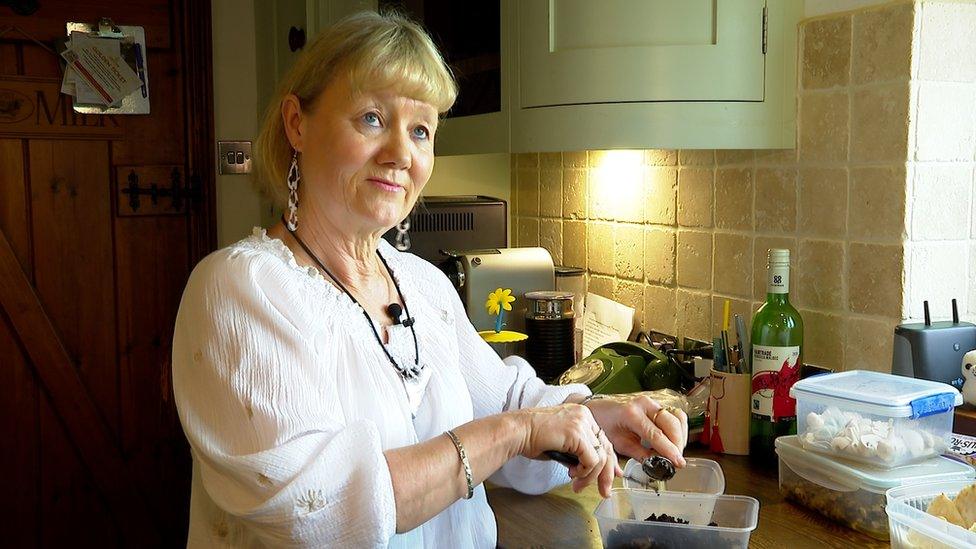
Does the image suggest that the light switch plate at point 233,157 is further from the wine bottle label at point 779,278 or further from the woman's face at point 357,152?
the wine bottle label at point 779,278

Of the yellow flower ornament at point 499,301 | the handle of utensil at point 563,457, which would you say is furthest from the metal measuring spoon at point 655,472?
the yellow flower ornament at point 499,301

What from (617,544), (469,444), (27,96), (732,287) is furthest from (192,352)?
(27,96)

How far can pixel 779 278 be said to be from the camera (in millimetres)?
1464

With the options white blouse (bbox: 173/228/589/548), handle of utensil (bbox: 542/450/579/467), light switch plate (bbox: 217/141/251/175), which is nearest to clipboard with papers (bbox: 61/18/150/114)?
light switch plate (bbox: 217/141/251/175)

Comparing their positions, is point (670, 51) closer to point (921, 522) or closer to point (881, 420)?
point (881, 420)

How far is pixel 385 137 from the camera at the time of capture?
4.12 feet

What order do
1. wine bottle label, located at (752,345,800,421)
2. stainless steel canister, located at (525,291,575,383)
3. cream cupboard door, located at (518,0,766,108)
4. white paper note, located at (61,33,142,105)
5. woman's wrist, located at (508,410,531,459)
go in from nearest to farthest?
woman's wrist, located at (508,410,531,459) → wine bottle label, located at (752,345,800,421) → cream cupboard door, located at (518,0,766,108) → stainless steel canister, located at (525,291,575,383) → white paper note, located at (61,33,142,105)

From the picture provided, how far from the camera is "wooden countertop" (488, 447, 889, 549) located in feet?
3.92

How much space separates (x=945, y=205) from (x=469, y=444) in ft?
3.07

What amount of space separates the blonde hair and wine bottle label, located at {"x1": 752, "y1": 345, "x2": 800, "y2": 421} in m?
0.64

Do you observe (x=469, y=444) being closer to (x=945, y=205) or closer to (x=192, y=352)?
(x=192, y=352)

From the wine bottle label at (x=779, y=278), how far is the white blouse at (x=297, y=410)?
448mm

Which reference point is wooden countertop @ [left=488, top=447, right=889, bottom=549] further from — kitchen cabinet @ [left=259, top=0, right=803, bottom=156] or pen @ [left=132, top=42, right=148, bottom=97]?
pen @ [left=132, top=42, right=148, bottom=97]

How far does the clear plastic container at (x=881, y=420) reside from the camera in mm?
1183
